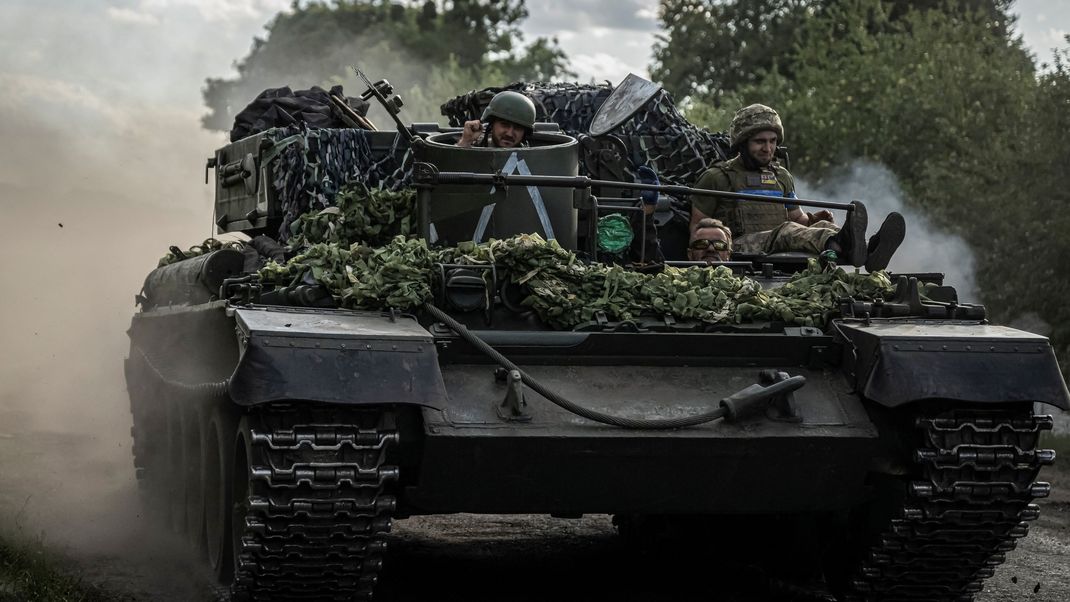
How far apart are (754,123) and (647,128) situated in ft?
3.14

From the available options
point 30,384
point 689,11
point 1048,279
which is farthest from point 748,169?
point 689,11

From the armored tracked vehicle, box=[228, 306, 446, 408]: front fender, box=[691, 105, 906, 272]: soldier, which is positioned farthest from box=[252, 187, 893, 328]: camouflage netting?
box=[691, 105, 906, 272]: soldier

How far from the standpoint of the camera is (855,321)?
24.9ft

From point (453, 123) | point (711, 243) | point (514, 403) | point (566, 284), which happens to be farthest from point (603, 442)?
point (453, 123)

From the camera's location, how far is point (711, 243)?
29.8ft

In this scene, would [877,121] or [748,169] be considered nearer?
[748,169]

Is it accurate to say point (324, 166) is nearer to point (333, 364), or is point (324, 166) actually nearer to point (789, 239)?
point (789, 239)

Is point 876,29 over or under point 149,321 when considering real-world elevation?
over

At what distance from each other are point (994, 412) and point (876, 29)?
30.6 m

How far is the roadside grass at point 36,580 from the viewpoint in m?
7.16

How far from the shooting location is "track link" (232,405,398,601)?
6535mm

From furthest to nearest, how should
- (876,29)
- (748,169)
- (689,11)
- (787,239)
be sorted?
1. (689,11)
2. (876,29)
3. (748,169)
4. (787,239)

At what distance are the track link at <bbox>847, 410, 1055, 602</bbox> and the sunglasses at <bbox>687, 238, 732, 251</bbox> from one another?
220 cm

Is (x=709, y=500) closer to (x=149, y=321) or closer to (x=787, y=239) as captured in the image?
(x=787, y=239)
